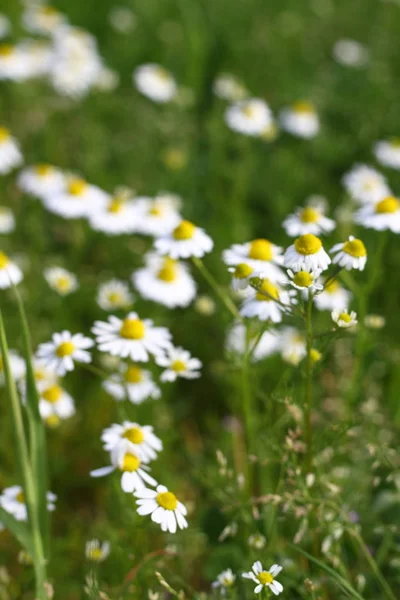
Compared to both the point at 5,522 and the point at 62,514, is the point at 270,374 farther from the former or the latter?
the point at 5,522

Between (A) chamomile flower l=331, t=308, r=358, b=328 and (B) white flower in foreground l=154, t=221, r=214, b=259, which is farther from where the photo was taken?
(B) white flower in foreground l=154, t=221, r=214, b=259

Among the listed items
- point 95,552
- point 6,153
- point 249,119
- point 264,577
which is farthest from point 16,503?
point 249,119

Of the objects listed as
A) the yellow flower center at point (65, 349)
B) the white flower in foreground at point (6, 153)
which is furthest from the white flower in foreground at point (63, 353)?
the white flower in foreground at point (6, 153)

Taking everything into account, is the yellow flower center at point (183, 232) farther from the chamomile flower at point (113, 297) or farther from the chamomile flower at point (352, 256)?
the chamomile flower at point (113, 297)

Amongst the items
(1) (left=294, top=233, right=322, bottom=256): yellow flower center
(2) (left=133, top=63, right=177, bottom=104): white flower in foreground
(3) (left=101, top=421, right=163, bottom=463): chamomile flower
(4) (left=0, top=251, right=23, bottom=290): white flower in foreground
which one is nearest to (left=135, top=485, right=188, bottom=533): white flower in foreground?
(3) (left=101, top=421, right=163, bottom=463): chamomile flower

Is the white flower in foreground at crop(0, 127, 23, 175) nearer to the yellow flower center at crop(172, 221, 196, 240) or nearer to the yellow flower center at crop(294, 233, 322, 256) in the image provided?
the yellow flower center at crop(172, 221, 196, 240)
